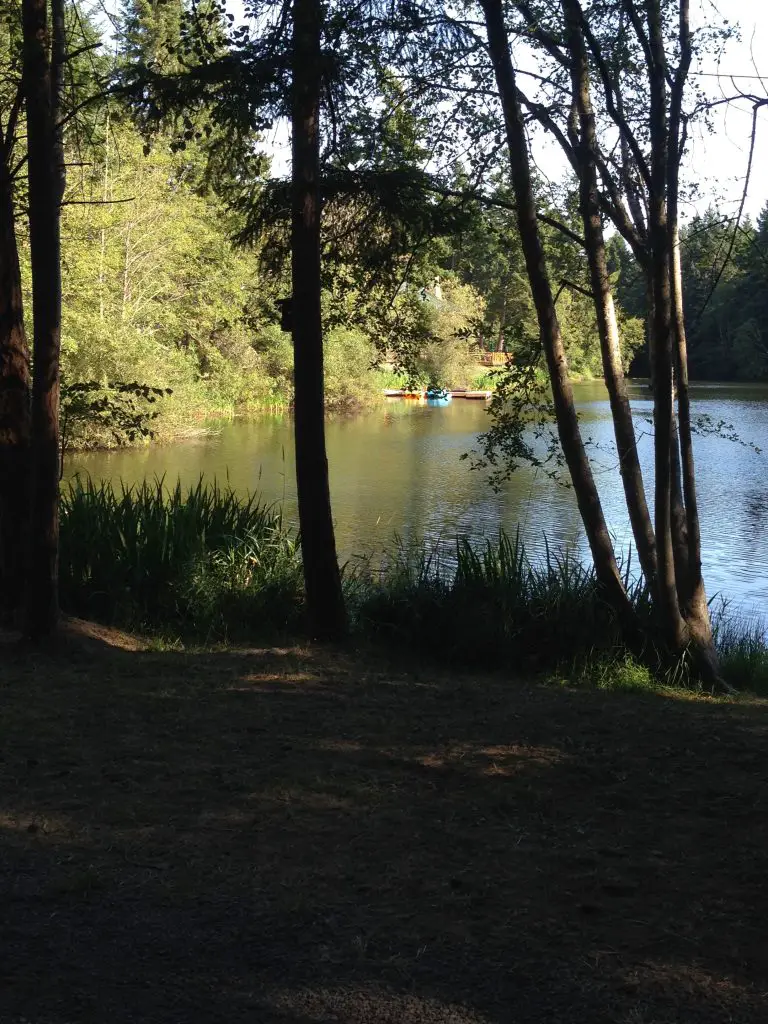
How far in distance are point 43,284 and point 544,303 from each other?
366cm

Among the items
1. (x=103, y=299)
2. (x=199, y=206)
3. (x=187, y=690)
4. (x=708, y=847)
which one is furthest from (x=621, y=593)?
(x=199, y=206)

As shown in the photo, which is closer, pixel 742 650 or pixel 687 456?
pixel 687 456

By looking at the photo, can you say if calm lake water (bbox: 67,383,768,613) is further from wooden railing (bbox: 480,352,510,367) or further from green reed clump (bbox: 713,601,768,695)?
wooden railing (bbox: 480,352,510,367)

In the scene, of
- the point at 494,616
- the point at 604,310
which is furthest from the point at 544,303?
the point at 494,616

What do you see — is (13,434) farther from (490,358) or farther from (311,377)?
(490,358)

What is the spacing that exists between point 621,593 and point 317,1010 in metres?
5.81

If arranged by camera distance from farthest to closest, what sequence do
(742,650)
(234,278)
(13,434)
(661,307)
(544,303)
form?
(234,278), (742,650), (544,303), (661,307), (13,434)

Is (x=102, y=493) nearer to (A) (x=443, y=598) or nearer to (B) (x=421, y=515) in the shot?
(A) (x=443, y=598)

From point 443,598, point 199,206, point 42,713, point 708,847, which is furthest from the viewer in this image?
point 199,206

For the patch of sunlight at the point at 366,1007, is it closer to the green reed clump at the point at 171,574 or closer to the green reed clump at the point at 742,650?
the green reed clump at the point at 171,574

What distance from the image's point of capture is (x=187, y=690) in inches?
207

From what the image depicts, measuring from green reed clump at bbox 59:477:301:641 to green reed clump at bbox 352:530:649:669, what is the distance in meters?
0.74

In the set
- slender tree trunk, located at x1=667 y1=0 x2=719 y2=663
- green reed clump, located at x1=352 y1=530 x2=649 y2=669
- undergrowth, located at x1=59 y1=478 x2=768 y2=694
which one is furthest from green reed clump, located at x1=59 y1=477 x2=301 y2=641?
slender tree trunk, located at x1=667 y1=0 x2=719 y2=663

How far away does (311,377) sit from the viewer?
21.5 feet
